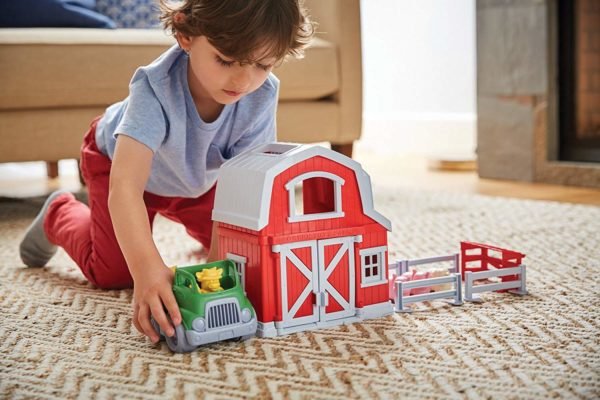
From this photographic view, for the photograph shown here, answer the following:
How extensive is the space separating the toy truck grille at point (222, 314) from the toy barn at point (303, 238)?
0.16ft

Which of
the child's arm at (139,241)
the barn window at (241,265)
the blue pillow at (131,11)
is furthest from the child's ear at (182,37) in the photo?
the blue pillow at (131,11)

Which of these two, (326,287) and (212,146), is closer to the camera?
(326,287)

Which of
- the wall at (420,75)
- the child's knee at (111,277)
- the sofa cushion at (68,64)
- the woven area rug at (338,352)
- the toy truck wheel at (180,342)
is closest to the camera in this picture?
the woven area rug at (338,352)

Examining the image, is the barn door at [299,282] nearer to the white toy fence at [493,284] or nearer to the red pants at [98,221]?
the white toy fence at [493,284]

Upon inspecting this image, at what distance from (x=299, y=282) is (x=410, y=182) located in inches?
61.7

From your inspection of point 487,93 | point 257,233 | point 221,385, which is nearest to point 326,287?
point 257,233

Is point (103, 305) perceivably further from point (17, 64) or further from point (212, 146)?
point (17, 64)

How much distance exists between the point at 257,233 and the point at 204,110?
0.32m

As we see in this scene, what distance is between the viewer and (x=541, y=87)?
2402 mm

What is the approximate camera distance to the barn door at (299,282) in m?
1.01

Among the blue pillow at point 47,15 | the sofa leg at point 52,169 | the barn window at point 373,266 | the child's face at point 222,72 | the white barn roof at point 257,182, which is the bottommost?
the barn window at point 373,266

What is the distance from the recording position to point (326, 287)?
3.40ft

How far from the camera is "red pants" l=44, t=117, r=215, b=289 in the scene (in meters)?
1.30

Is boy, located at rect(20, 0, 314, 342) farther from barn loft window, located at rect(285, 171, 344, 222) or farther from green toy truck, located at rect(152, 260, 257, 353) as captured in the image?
barn loft window, located at rect(285, 171, 344, 222)
